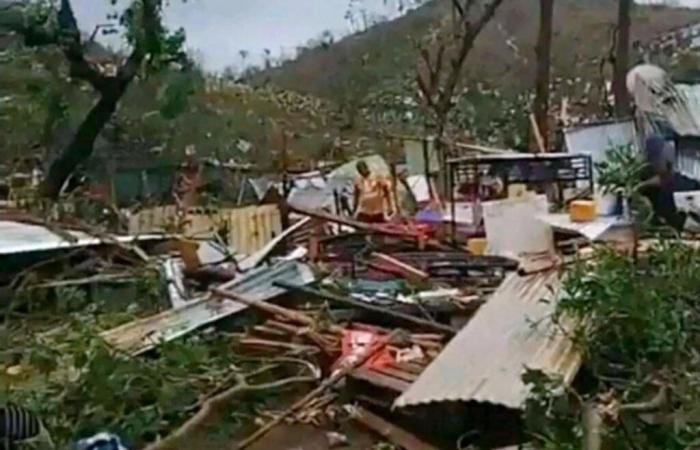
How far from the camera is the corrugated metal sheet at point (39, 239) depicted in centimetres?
952

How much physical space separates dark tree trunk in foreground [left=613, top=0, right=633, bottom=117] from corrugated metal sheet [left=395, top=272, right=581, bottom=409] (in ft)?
35.8

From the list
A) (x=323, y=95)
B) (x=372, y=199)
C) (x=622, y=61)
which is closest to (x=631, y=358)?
(x=372, y=199)

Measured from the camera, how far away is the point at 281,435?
6.36m

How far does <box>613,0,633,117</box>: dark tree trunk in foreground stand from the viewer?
17.5m

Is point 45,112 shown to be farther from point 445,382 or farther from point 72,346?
point 445,382

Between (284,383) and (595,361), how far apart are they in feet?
6.58

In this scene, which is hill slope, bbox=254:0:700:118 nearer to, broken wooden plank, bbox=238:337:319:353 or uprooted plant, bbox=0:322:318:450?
broken wooden plank, bbox=238:337:319:353

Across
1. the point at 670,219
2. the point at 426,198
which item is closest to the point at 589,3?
the point at 426,198

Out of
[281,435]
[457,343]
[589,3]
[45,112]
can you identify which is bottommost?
[281,435]

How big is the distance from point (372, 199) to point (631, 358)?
6459 mm

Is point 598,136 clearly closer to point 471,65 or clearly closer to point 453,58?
point 453,58

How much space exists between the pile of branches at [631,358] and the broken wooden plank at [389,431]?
93 cm

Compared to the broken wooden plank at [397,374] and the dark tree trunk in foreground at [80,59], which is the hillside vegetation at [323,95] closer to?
the dark tree trunk in foreground at [80,59]

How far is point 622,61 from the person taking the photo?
1819 centimetres
